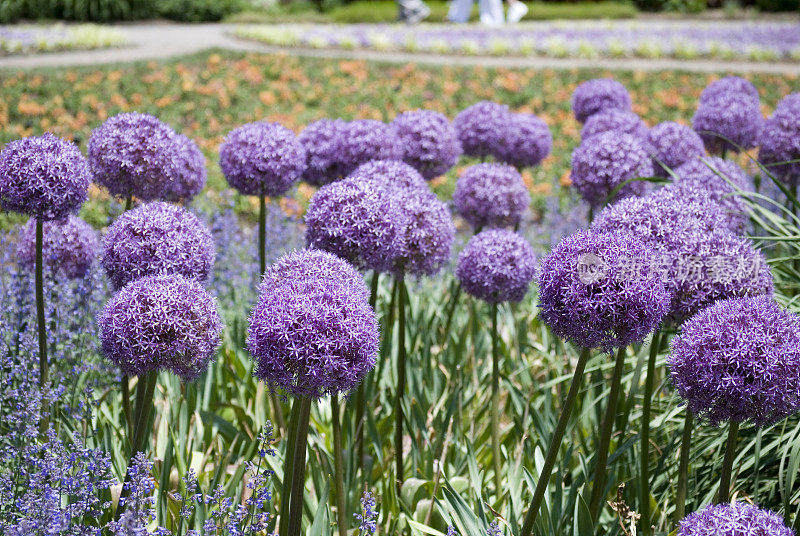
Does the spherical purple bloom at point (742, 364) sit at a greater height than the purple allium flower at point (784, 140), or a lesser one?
lesser

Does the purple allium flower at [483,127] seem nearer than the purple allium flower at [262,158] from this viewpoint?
No

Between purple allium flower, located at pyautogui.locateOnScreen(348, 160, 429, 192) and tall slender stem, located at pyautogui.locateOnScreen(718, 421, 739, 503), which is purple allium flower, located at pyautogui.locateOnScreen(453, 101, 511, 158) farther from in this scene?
tall slender stem, located at pyautogui.locateOnScreen(718, 421, 739, 503)

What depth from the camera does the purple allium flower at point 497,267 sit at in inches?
151

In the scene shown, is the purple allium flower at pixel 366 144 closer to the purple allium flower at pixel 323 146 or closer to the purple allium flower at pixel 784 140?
the purple allium flower at pixel 323 146

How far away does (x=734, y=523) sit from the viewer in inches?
81.6

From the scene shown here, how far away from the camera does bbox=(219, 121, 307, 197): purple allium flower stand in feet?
12.9

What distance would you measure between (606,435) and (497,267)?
1120 mm

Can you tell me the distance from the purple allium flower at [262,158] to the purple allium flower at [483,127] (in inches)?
62.1

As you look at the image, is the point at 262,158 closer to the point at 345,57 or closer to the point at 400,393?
the point at 400,393

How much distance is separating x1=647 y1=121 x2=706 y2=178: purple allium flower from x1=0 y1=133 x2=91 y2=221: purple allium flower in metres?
3.47

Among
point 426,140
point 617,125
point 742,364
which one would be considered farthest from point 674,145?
point 742,364

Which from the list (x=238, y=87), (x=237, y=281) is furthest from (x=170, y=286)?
(x=238, y=87)

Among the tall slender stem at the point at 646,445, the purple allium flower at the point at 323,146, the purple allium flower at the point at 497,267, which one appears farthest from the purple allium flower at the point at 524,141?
the tall slender stem at the point at 646,445

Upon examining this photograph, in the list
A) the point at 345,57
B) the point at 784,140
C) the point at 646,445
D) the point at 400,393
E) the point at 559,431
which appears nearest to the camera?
the point at 559,431
